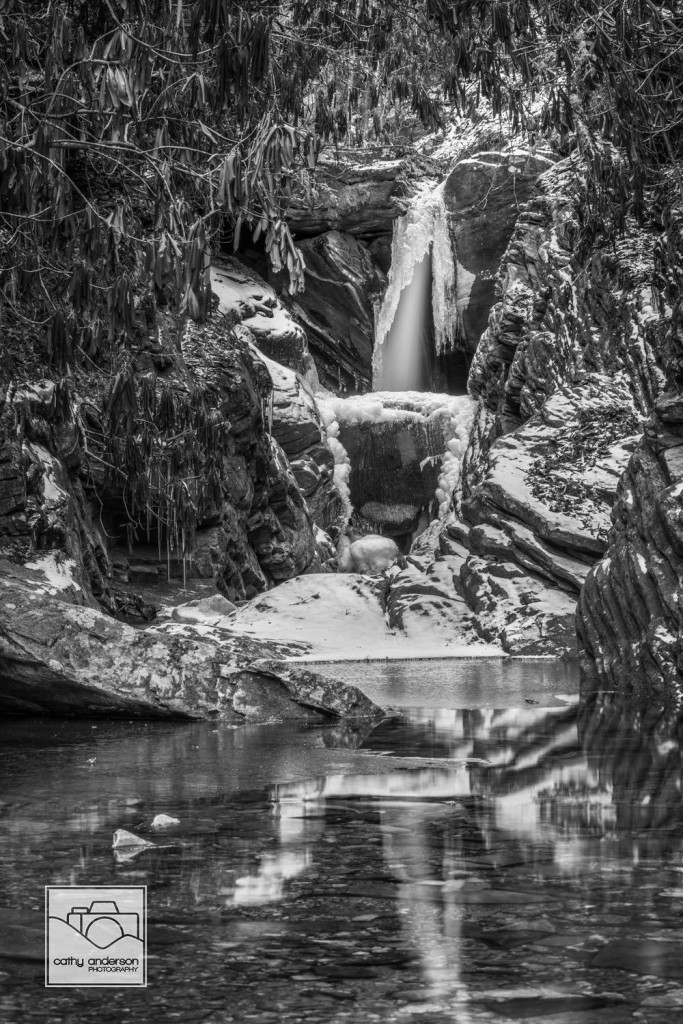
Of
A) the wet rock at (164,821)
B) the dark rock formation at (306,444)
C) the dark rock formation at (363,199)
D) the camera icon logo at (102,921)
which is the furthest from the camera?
the dark rock formation at (363,199)

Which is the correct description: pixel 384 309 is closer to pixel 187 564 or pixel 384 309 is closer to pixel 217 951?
pixel 187 564

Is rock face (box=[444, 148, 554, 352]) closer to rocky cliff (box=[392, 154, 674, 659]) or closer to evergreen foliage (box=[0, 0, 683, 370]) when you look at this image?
rocky cliff (box=[392, 154, 674, 659])

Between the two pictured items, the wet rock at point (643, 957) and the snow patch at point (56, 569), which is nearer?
the wet rock at point (643, 957)

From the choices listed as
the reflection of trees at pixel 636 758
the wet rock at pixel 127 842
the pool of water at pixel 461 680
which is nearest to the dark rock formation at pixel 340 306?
the pool of water at pixel 461 680

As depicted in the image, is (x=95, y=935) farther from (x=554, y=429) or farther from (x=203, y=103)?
(x=554, y=429)

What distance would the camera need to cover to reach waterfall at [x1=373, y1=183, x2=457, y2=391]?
26.7 meters

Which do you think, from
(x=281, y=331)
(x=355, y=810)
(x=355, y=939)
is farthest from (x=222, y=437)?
(x=355, y=939)

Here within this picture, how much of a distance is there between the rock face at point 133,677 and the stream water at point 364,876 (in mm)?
1074

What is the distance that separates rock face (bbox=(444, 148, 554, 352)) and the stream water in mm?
21452

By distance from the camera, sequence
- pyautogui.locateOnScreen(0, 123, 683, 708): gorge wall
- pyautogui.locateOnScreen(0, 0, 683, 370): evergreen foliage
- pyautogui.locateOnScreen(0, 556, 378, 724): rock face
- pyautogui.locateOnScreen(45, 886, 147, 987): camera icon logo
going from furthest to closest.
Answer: pyautogui.locateOnScreen(0, 123, 683, 708): gorge wall < pyautogui.locateOnScreen(0, 556, 378, 724): rock face < pyautogui.locateOnScreen(0, 0, 683, 370): evergreen foliage < pyautogui.locateOnScreen(45, 886, 147, 987): camera icon logo

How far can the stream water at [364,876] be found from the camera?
7.16 feet

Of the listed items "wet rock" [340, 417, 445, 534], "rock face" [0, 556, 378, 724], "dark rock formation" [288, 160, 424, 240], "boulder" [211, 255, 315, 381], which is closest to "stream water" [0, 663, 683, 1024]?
"rock face" [0, 556, 378, 724]

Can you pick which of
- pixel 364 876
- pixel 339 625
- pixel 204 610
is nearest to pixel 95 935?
pixel 364 876

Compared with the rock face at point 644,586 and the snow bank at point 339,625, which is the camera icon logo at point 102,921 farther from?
the snow bank at point 339,625
